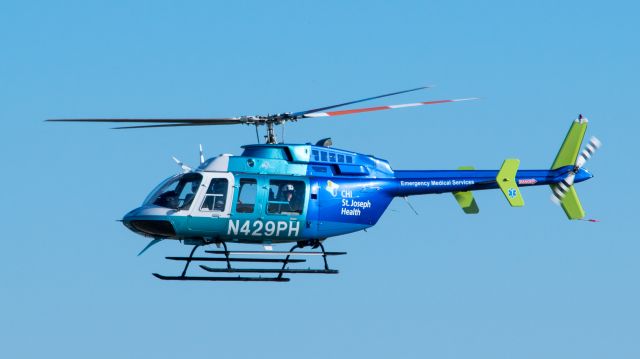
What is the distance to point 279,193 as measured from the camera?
26328mm

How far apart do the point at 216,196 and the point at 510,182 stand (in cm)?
668

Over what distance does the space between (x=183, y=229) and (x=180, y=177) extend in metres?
1.08

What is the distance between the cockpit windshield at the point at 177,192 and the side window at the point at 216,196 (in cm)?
25

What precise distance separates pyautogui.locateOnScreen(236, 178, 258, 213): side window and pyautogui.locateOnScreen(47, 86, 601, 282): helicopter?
0.02 meters

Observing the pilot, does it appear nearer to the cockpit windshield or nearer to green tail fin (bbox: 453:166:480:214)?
the cockpit windshield

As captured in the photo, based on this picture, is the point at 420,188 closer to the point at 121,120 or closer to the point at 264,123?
the point at 264,123

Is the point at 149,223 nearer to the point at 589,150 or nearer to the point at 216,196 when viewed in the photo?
the point at 216,196

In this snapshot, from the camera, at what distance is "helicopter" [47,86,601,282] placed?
84.3 ft

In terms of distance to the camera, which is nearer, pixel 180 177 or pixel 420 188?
pixel 180 177

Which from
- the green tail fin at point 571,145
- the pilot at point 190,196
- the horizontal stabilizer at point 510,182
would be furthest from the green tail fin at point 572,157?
the pilot at point 190,196

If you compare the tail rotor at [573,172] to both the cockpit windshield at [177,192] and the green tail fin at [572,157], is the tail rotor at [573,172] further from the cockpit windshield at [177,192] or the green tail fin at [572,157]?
the cockpit windshield at [177,192]

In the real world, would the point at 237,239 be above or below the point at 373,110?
below

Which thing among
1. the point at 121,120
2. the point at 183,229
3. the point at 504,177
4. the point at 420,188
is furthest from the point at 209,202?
the point at 504,177

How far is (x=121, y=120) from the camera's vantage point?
83.7ft
